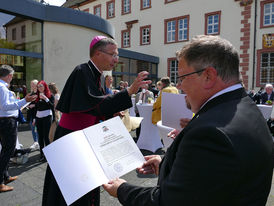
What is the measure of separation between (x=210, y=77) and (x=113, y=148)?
2.40 feet

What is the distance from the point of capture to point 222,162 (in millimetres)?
744

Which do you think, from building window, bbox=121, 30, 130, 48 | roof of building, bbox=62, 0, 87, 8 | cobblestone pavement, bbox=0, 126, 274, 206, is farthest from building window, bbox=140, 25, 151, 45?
cobblestone pavement, bbox=0, 126, 274, 206

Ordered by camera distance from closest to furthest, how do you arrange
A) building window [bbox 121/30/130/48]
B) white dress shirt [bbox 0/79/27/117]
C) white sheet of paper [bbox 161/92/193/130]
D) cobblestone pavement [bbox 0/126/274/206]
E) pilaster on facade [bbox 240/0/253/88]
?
1. white sheet of paper [bbox 161/92/193/130]
2. cobblestone pavement [bbox 0/126/274/206]
3. white dress shirt [bbox 0/79/27/117]
4. pilaster on facade [bbox 240/0/253/88]
5. building window [bbox 121/30/130/48]

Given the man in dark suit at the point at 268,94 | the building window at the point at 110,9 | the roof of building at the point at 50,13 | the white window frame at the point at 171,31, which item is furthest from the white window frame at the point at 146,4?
the man in dark suit at the point at 268,94

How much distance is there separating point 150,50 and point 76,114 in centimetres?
1934

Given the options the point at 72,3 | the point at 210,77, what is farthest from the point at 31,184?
the point at 72,3

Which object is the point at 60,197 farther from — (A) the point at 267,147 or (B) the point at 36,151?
(B) the point at 36,151

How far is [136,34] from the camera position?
21.2 meters

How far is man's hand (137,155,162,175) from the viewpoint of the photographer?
4.49 ft

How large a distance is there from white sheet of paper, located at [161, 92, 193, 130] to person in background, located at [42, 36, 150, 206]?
1.70 feet

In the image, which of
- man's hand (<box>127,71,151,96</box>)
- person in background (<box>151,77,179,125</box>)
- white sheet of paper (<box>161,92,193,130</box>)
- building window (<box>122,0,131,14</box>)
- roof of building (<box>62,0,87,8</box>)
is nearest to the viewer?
man's hand (<box>127,71,151,96</box>)

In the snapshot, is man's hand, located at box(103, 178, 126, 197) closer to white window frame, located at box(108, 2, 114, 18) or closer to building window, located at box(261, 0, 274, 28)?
building window, located at box(261, 0, 274, 28)

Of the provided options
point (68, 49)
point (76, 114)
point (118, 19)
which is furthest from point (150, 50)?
point (76, 114)

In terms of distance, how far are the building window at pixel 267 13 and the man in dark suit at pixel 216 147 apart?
17.1 metres
